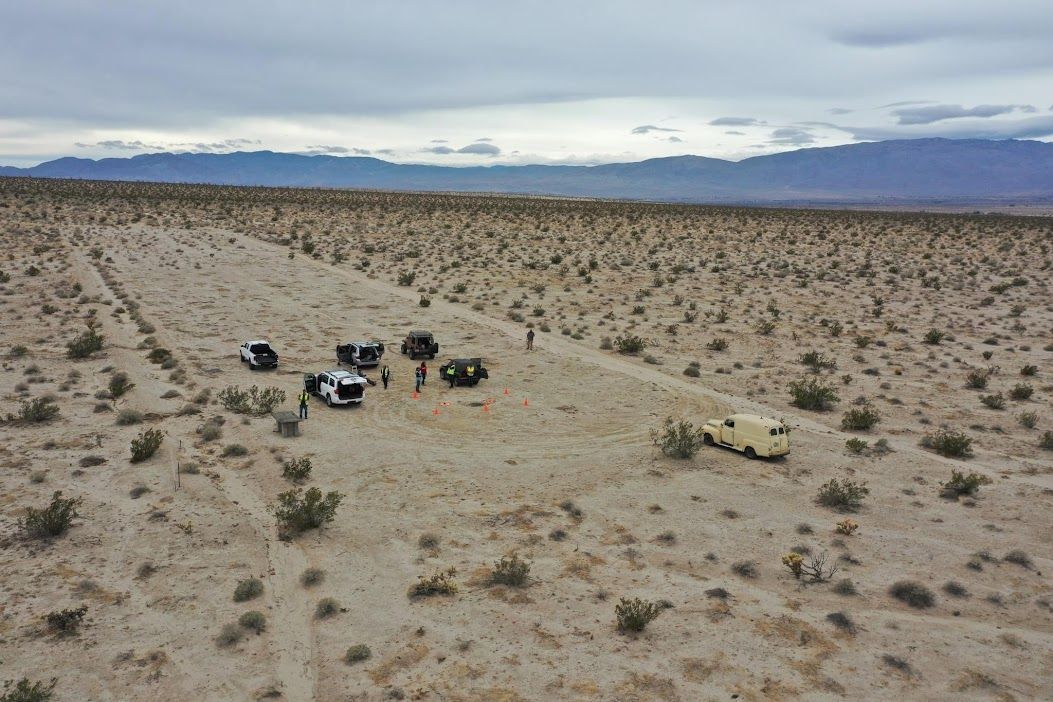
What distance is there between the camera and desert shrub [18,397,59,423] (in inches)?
823

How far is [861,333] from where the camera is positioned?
37594mm

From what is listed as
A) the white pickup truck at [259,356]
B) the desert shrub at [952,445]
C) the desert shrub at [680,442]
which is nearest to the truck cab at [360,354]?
the white pickup truck at [259,356]

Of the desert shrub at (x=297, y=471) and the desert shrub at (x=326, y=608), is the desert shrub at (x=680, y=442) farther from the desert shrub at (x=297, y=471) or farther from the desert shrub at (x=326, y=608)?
the desert shrub at (x=326, y=608)

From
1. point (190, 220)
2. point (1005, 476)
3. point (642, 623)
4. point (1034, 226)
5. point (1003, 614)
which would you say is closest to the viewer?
point (642, 623)

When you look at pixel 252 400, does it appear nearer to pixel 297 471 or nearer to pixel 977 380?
pixel 297 471

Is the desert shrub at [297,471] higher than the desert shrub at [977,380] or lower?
lower

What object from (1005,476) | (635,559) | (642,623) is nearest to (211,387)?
(635,559)

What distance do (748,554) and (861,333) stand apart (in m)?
26.7

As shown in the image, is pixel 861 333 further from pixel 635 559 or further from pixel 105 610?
pixel 105 610

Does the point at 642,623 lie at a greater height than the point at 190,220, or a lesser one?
lesser

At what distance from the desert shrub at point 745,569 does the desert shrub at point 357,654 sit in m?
7.76

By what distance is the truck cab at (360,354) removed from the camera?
2900cm

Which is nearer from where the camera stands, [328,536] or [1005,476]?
[328,536]

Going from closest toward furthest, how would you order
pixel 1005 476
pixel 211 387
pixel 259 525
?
pixel 259 525, pixel 1005 476, pixel 211 387
